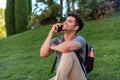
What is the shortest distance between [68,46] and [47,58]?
4.52 m

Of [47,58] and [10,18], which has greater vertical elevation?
[10,18]

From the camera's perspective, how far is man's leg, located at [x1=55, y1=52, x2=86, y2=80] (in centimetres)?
491

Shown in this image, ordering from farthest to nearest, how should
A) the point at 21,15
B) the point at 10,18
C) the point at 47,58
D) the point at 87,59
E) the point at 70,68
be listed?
the point at 10,18
the point at 21,15
the point at 47,58
the point at 87,59
the point at 70,68

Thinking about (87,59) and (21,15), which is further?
(21,15)

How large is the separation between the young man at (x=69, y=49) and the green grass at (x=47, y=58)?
1.67m

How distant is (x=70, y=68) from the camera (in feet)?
16.2

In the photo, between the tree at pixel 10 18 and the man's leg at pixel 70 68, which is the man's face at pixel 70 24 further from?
the tree at pixel 10 18

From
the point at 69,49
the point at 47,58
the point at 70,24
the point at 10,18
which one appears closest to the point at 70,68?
the point at 69,49

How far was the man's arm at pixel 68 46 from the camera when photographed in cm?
500

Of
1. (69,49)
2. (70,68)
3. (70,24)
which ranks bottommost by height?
(70,68)

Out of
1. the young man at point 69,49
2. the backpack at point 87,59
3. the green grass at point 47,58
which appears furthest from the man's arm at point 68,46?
the green grass at point 47,58

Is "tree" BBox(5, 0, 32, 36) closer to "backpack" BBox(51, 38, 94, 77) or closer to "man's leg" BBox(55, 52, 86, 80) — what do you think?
"backpack" BBox(51, 38, 94, 77)

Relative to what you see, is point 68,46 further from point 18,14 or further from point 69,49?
→ point 18,14

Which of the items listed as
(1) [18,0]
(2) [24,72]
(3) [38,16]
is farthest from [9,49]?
(1) [18,0]
